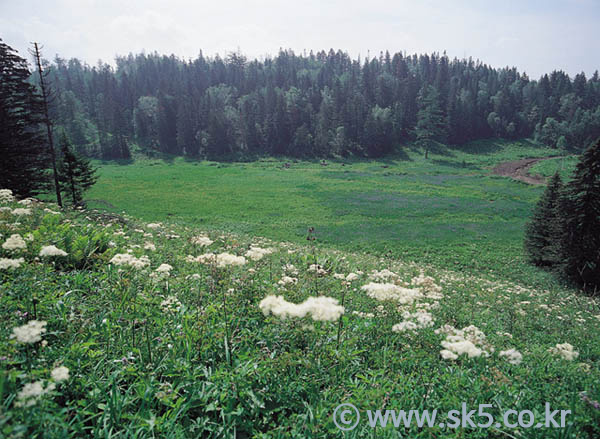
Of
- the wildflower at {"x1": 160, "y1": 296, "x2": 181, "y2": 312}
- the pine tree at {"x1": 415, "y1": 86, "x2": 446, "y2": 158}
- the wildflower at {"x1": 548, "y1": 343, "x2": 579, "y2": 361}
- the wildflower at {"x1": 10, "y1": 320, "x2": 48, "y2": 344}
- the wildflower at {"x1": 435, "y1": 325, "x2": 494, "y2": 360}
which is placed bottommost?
the wildflower at {"x1": 548, "y1": 343, "x2": 579, "y2": 361}

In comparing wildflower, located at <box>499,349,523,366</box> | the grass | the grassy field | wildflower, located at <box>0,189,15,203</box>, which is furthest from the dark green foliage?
the grass

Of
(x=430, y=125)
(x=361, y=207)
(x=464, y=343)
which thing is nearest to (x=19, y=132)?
(x=464, y=343)

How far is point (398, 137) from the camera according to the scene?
110125 mm

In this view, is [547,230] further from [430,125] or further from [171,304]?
[430,125]

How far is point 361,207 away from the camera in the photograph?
1596 inches

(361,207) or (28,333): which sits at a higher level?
(28,333)

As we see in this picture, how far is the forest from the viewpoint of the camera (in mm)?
99188

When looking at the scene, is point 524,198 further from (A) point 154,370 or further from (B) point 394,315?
(A) point 154,370

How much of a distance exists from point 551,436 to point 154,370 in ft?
15.3

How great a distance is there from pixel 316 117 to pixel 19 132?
296 ft

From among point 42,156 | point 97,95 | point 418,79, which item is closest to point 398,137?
point 418,79

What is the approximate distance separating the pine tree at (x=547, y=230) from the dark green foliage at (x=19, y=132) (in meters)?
38.7

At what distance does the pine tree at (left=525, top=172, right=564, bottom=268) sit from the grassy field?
1.39 meters

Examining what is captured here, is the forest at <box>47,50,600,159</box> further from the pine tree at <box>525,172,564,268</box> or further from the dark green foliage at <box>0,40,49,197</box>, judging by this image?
the pine tree at <box>525,172,564,268</box>
